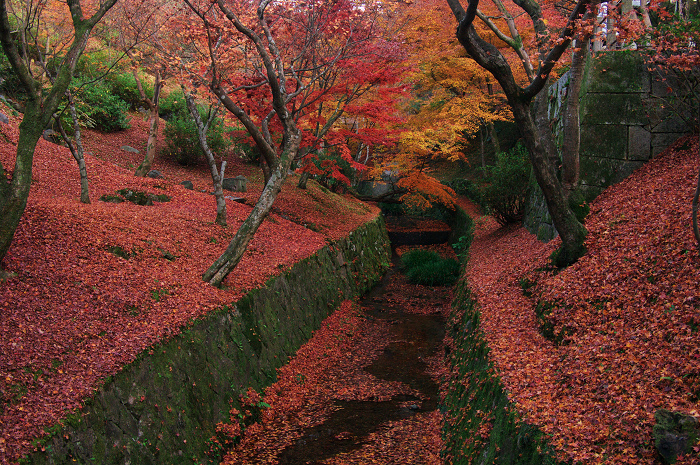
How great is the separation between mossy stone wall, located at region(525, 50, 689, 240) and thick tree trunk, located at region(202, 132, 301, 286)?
20.3 ft

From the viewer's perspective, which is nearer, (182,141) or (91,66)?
(182,141)

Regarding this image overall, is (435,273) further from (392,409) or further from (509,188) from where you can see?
(392,409)

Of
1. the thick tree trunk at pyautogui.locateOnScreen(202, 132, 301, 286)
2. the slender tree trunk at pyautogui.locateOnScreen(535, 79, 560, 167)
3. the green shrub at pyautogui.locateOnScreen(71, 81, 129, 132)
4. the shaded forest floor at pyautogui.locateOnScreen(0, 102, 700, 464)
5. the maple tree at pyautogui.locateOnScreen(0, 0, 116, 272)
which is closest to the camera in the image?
the shaded forest floor at pyautogui.locateOnScreen(0, 102, 700, 464)

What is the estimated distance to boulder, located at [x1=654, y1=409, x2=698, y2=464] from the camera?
10.2 ft

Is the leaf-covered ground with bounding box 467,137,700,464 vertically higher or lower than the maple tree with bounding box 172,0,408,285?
lower

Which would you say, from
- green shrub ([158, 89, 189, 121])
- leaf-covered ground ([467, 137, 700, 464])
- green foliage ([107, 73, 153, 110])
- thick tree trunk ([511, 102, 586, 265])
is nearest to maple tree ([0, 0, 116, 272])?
leaf-covered ground ([467, 137, 700, 464])

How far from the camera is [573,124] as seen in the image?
8.85 m

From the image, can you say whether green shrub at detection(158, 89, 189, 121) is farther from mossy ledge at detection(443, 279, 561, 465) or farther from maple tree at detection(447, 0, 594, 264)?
mossy ledge at detection(443, 279, 561, 465)

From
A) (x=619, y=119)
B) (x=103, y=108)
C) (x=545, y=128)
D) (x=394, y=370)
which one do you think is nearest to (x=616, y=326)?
(x=394, y=370)

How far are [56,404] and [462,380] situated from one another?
17.3ft

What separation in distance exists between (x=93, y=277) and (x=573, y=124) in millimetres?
8502

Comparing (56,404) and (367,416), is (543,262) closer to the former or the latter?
(367,416)

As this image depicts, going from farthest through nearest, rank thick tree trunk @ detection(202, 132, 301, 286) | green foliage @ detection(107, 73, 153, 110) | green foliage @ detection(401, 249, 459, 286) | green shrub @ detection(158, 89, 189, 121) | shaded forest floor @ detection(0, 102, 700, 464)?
1. green shrub @ detection(158, 89, 189, 121)
2. green foliage @ detection(107, 73, 153, 110)
3. green foliage @ detection(401, 249, 459, 286)
4. thick tree trunk @ detection(202, 132, 301, 286)
5. shaded forest floor @ detection(0, 102, 700, 464)

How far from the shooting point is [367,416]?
7812 mm
